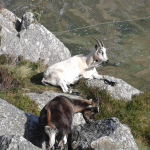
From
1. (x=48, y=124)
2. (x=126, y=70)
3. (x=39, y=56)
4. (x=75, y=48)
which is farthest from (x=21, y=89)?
(x=75, y=48)

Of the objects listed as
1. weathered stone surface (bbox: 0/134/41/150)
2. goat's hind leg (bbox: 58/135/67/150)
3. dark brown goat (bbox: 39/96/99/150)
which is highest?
weathered stone surface (bbox: 0/134/41/150)

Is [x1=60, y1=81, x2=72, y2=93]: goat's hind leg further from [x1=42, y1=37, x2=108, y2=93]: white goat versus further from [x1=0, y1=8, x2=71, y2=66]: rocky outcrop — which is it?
[x1=0, y1=8, x2=71, y2=66]: rocky outcrop

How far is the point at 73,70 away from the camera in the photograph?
13.0 metres

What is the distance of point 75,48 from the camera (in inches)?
6216

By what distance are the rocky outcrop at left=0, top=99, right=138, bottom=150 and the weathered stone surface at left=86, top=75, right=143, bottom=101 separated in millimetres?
5729

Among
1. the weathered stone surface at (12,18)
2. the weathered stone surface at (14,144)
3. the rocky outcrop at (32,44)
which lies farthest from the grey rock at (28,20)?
the weathered stone surface at (14,144)

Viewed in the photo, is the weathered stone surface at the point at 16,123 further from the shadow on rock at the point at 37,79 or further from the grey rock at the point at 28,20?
the grey rock at the point at 28,20

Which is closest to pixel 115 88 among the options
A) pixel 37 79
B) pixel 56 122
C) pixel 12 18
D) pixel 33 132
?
pixel 37 79

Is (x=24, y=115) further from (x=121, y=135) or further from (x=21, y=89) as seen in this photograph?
(x=21, y=89)

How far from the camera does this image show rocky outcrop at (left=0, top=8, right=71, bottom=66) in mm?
17191

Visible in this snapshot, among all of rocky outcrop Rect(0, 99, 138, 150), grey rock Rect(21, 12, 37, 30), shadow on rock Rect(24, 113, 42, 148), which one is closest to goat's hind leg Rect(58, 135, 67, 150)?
rocky outcrop Rect(0, 99, 138, 150)

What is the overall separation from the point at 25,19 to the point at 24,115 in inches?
639

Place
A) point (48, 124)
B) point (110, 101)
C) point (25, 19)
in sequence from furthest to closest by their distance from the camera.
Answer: point (25, 19) → point (110, 101) → point (48, 124)

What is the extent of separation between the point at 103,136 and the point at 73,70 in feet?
23.5
